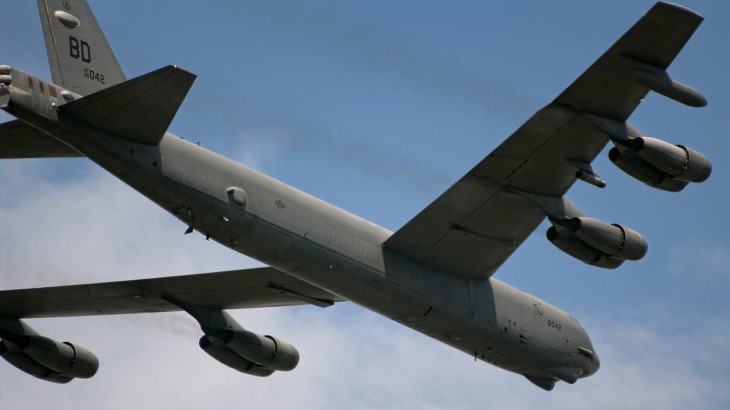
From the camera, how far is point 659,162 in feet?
70.1

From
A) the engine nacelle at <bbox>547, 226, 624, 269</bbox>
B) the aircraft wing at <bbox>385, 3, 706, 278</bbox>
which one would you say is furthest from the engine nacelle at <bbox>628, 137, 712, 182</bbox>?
the engine nacelle at <bbox>547, 226, 624, 269</bbox>

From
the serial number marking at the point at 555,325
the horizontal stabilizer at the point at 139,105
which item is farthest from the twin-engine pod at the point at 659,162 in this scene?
the horizontal stabilizer at the point at 139,105

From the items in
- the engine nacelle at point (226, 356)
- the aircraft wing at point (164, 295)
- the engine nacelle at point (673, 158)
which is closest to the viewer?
the engine nacelle at point (673, 158)

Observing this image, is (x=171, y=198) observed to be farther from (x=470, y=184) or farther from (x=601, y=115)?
(x=601, y=115)

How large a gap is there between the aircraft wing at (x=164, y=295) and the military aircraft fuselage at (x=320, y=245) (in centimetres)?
259

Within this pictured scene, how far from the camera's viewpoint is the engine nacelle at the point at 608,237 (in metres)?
22.3

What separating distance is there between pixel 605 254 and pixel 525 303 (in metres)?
2.77

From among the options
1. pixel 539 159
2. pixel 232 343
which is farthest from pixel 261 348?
pixel 539 159

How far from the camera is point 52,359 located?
26.7 metres

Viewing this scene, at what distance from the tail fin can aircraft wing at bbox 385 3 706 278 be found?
5.96 m

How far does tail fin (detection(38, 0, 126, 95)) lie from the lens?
21734 millimetres

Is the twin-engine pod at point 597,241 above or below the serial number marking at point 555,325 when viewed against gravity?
above

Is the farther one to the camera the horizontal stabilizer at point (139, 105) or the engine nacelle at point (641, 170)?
the engine nacelle at point (641, 170)

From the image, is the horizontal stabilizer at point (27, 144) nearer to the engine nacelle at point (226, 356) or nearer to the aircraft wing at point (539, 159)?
the aircraft wing at point (539, 159)
